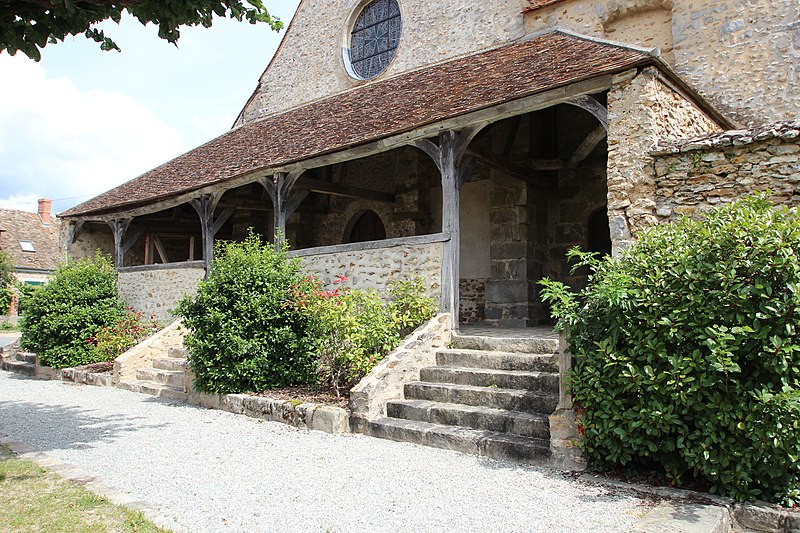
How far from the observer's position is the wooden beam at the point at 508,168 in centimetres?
784

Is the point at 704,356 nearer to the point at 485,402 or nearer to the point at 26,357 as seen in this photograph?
the point at 485,402

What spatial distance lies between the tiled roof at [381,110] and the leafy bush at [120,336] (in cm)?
Result: 238

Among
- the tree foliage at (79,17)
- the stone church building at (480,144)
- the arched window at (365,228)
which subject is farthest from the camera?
the arched window at (365,228)

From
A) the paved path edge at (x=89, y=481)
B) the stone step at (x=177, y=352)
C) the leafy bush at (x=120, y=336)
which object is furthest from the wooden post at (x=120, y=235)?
the paved path edge at (x=89, y=481)

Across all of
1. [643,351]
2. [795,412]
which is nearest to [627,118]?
[643,351]

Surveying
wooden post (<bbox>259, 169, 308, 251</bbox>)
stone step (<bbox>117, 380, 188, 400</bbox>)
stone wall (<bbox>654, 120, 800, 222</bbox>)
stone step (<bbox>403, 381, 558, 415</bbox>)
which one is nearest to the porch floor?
stone step (<bbox>403, 381, 558, 415</bbox>)

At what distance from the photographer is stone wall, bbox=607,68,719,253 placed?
590 centimetres

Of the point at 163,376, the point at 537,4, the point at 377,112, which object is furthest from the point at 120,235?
the point at 537,4

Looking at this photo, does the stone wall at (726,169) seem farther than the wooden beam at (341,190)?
No

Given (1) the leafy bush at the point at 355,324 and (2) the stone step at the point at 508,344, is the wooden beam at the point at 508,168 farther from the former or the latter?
(2) the stone step at the point at 508,344

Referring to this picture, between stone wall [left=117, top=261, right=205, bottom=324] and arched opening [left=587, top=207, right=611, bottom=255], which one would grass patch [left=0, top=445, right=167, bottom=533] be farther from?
arched opening [left=587, top=207, right=611, bottom=255]

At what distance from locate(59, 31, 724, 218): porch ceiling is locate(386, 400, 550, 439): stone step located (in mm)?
3300

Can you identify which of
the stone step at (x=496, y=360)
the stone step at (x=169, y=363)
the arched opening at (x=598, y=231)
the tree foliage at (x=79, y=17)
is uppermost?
the tree foliage at (x=79, y=17)

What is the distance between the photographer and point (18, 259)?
3006 centimetres
